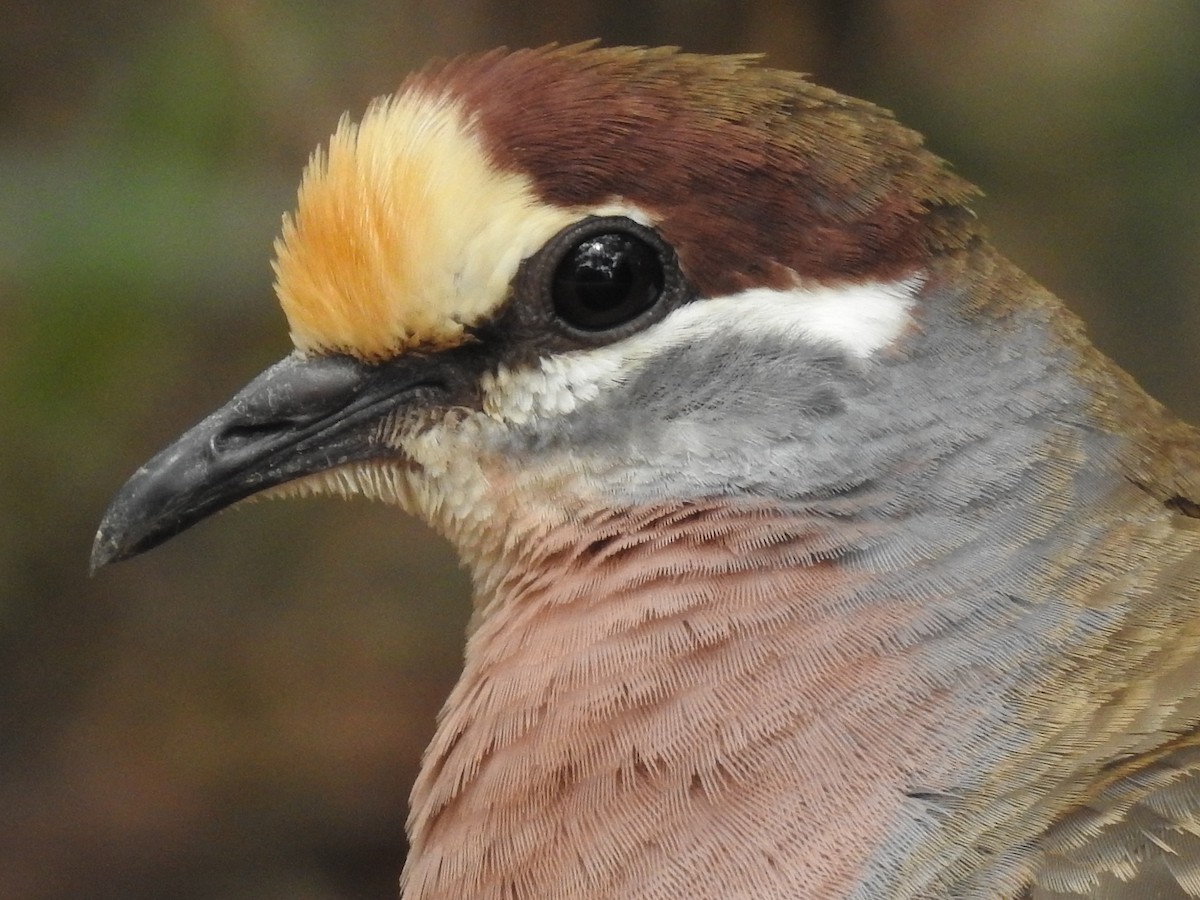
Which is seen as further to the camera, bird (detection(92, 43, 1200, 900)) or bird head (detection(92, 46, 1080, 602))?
bird head (detection(92, 46, 1080, 602))

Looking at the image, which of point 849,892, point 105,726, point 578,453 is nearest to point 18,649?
point 105,726

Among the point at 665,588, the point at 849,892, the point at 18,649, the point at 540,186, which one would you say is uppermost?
the point at 540,186

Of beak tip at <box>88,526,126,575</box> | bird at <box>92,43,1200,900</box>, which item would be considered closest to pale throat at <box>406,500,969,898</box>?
bird at <box>92,43,1200,900</box>

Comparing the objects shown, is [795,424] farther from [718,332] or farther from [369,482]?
[369,482]

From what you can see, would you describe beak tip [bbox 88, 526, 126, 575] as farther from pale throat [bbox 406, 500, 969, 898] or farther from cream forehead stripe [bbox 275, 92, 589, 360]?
pale throat [bbox 406, 500, 969, 898]

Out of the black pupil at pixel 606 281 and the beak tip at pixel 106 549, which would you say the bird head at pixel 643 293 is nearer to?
the black pupil at pixel 606 281

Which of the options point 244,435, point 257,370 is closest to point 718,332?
point 244,435

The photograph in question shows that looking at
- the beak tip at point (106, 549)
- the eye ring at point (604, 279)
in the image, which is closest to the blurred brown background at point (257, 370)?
the beak tip at point (106, 549)

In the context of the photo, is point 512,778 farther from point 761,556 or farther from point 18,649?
point 18,649
